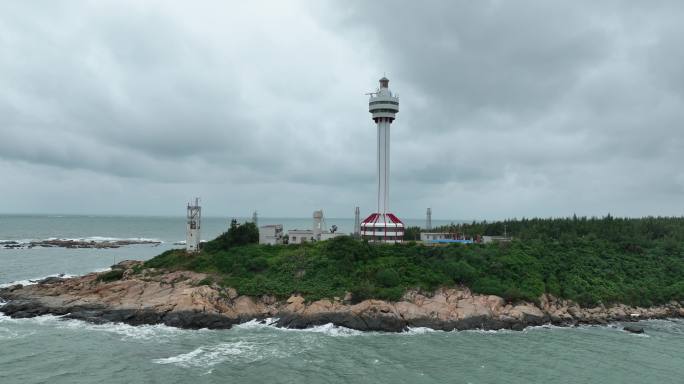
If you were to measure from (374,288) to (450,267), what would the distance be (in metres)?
9.33

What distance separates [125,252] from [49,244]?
77.9ft

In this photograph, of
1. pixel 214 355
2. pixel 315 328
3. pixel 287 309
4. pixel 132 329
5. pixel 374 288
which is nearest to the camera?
pixel 214 355

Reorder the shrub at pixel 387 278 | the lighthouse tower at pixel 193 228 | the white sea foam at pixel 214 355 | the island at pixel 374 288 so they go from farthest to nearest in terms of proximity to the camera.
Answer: the lighthouse tower at pixel 193 228
the shrub at pixel 387 278
the island at pixel 374 288
the white sea foam at pixel 214 355

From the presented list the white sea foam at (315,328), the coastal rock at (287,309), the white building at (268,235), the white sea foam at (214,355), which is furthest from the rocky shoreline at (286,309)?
the white building at (268,235)

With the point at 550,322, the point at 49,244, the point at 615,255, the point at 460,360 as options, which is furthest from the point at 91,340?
→ the point at 49,244

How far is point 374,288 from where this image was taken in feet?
136

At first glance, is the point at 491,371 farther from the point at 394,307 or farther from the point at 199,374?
the point at 199,374

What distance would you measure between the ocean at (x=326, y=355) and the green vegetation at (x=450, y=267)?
5.57 meters

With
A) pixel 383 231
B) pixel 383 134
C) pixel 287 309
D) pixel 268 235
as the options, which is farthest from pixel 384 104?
pixel 287 309

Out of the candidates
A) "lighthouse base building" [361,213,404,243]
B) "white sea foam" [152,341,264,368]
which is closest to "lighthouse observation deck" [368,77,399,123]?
"lighthouse base building" [361,213,404,243]

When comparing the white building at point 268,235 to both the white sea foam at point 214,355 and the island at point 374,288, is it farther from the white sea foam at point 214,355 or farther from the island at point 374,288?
the white sea foam at point 214,355

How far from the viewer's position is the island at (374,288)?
128ft

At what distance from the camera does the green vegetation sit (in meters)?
43.0

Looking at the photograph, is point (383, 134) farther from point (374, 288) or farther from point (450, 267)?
point (374, 288)
